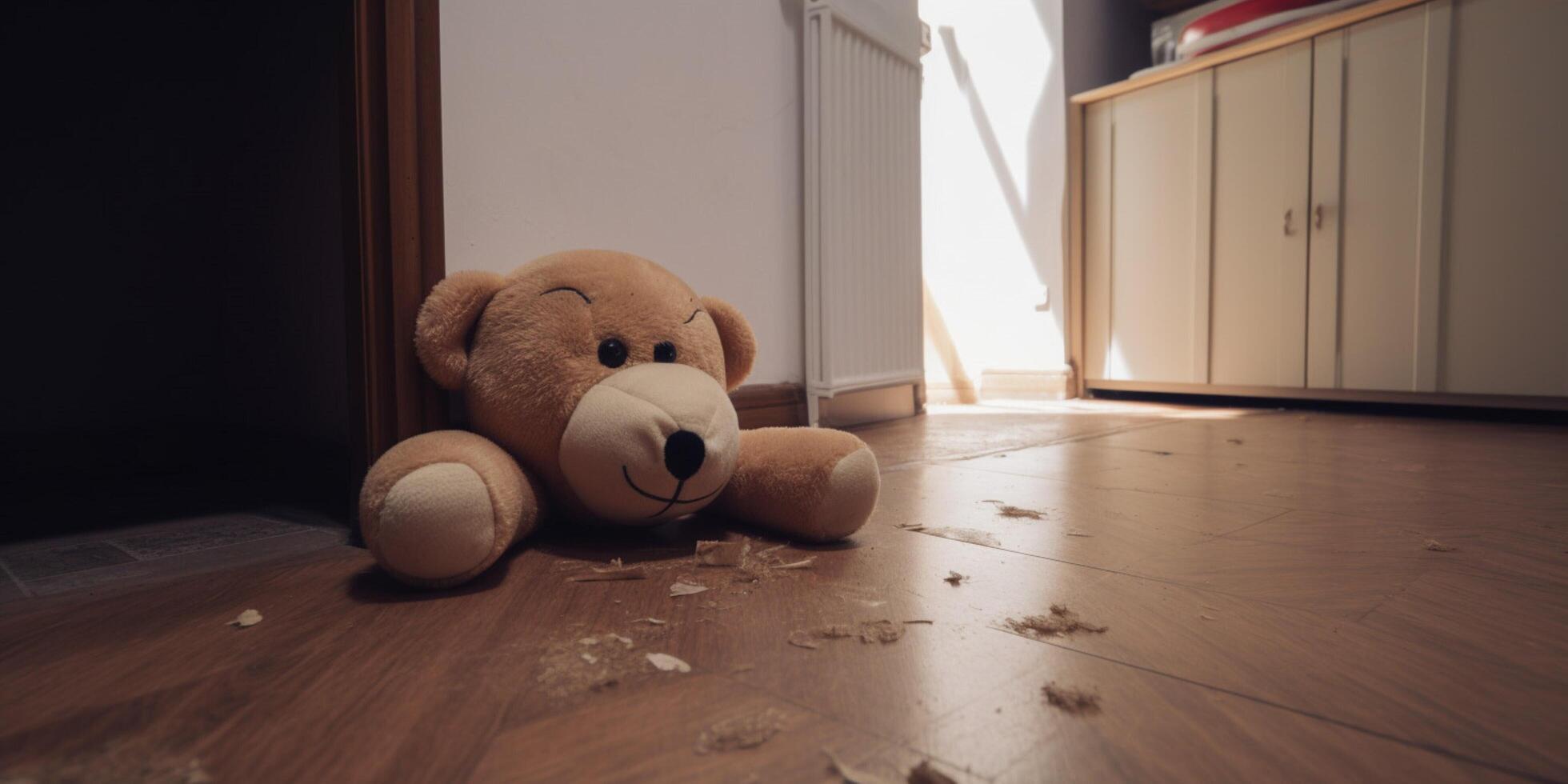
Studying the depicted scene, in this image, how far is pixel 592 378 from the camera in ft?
2.90

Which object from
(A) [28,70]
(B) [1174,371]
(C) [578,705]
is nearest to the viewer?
(C) [578,705]

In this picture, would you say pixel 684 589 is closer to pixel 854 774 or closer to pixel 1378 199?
pixel 854 774

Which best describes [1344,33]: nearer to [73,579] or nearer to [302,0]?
[302,0]

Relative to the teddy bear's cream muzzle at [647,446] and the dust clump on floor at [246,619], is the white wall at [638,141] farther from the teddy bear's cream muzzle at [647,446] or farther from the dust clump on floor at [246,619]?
the dust clump on floor at [246,619]

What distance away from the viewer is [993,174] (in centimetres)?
315

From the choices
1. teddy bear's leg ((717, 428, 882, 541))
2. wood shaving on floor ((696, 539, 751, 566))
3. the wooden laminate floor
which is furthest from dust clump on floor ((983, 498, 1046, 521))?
wood shaving on floor ((696, 539, 751, 566))

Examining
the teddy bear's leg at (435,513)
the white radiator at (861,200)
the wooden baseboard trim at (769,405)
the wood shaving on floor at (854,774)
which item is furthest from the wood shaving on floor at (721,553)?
the white radiator at (861,200)

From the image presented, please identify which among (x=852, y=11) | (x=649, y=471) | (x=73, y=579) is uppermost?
(x=852, y=11)

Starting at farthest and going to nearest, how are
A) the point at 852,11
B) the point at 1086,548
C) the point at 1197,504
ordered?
the point at 852,11 → the point at 1197,504 → the point at 1086,548

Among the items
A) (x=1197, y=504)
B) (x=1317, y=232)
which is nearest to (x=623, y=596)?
(x=1197, y=504)

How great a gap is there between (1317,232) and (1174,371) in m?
0.62

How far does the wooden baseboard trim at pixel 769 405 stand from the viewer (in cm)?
168

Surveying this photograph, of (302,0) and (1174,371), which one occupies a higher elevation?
(302,0)

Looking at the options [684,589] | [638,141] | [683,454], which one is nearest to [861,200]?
[638,141]
